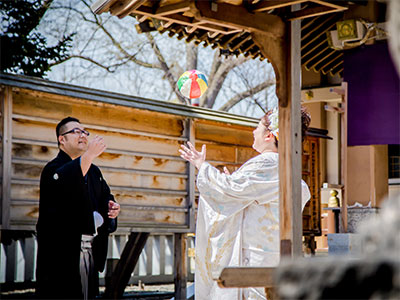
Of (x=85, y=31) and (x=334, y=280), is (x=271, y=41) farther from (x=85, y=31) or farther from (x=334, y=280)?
(x=85, y=31)

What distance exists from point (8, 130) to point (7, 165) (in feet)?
1.19

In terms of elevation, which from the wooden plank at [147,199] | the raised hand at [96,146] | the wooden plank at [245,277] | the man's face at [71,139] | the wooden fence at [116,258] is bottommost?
the wooden fence at [116,258]

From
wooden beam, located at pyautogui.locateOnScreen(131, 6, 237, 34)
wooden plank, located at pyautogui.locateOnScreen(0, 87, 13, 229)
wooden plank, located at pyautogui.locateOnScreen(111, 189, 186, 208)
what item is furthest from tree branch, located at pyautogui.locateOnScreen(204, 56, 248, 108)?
wooden beam, located at pyautogui.locateOnScreen(131, 6, 237, 34)

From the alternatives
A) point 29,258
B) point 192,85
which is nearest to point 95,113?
point 192,85

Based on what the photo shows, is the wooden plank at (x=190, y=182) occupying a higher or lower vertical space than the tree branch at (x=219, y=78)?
lower

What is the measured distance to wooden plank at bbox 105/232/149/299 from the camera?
891 centimetres

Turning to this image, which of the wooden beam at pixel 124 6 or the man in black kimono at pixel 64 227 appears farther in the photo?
the man in black kimono at pixel 64 227

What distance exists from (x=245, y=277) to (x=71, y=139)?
2.78 m

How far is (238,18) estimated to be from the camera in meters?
4.16

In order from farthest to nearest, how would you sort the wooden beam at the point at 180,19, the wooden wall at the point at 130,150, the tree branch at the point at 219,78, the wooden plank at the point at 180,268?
the tree branch at the point at 219,78 < the wooden plank at the point at 180,268 < the wooden wall at the point at 130,150 < the wooden beam at the point at 180,19

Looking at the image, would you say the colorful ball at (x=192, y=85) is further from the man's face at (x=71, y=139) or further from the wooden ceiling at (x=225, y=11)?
the wooden ceiling at (x=225, y=11)

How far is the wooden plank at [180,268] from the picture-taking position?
8703mm

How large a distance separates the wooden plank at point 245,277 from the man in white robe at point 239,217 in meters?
1.58

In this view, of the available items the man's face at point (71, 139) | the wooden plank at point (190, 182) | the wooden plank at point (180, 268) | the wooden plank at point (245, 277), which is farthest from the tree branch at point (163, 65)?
the wooden plank at point (245, 277)
